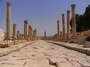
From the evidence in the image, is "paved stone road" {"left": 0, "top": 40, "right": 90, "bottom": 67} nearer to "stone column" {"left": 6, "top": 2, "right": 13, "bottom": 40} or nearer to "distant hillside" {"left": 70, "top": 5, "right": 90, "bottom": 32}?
"stone column" {"left": 6, "top": 2, "right": 13, "bottom": 40}

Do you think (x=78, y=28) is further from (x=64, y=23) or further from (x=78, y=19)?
(x=64, y=23)

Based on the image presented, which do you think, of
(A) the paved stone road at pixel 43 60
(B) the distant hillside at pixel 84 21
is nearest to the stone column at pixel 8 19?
(A) the paved stone road at pixel 43 60

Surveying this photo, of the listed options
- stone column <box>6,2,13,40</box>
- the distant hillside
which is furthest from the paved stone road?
the distant hillside

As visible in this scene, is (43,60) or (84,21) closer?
(43,60)

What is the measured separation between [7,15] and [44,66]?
79.0 ft

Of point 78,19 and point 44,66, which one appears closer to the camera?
point 44,66

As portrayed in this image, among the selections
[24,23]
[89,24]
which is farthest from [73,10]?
[89,24]

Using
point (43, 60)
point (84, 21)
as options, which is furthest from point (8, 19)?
point (84, 21)

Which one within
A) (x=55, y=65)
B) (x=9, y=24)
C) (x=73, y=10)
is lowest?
(x=55, y=65)

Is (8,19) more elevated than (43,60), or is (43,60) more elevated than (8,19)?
(8,19)

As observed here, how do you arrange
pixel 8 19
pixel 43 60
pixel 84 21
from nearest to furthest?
pixel 43 60, pixel 8 19, pixel 84 21

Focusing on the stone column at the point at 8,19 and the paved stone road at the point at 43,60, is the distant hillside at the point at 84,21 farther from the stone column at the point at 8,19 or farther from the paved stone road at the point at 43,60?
the paved stone road at the point at 43,60

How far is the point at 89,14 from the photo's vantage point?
5453 cm

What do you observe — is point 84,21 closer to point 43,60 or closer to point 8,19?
point 8,19
